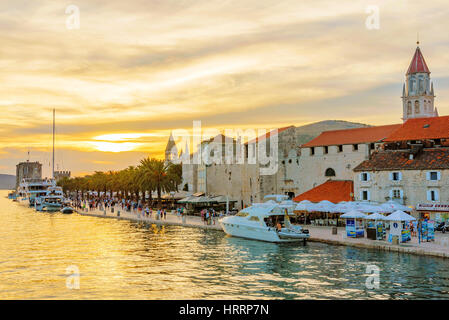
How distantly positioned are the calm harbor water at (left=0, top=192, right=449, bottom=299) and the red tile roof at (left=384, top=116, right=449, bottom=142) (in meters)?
19.8

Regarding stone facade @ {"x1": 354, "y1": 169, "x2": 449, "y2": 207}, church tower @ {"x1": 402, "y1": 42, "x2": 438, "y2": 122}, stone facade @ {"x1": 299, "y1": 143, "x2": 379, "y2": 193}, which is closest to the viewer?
stone facade @ {"x1": 354, "y1": 169, "x2": 449, "y2": 207}

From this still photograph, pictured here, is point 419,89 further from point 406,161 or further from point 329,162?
point 406,161

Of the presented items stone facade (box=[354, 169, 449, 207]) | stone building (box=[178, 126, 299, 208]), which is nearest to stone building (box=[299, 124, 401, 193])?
stone building (box=[178, 126, 299, 208])

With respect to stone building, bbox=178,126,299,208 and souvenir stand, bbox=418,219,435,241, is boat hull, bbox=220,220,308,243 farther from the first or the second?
stone building, bbox=178,126,299,208

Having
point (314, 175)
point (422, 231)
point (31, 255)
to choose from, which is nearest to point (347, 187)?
point (314, 175)

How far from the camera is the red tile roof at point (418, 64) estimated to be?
92.6 meters

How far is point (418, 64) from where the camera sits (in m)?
93.6

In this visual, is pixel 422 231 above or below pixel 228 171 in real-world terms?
below

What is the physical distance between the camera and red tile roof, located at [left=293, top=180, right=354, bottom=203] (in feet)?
169

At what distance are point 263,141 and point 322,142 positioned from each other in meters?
10.0

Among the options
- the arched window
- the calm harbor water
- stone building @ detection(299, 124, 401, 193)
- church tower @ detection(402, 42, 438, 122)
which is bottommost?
the calm harbor water

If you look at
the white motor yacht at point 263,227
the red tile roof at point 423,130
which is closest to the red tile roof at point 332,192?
the red tile roof at point 423,130
